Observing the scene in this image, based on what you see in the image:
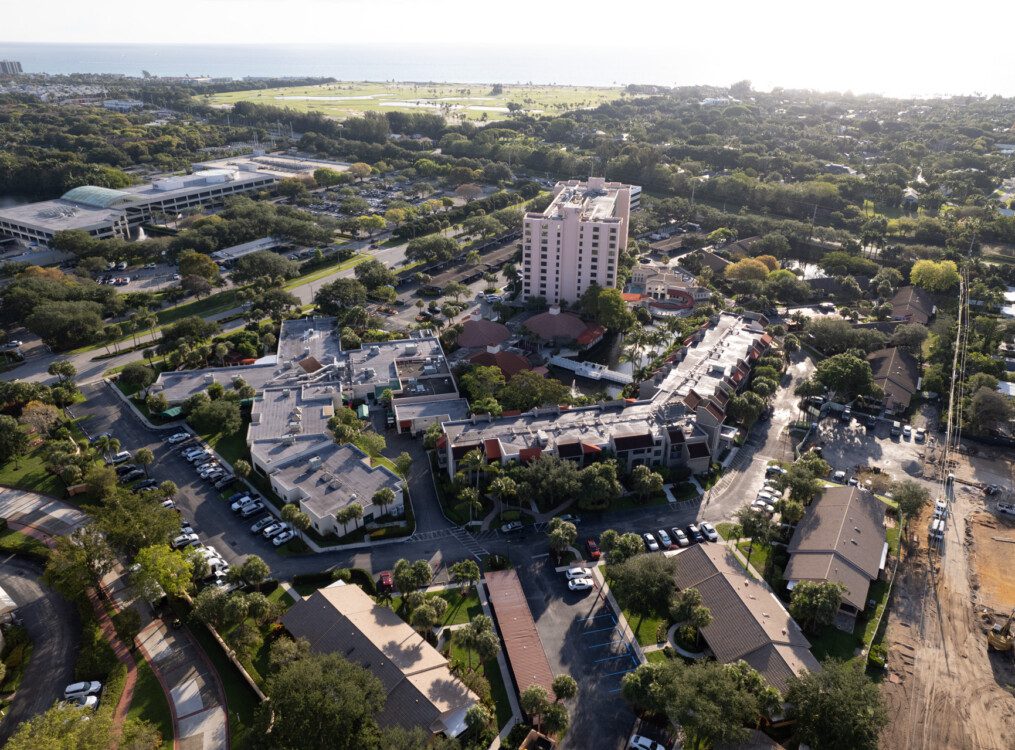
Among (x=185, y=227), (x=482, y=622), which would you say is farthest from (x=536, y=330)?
(x=185, y=227)

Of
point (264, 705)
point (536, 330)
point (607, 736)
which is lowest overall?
point (607, 736)

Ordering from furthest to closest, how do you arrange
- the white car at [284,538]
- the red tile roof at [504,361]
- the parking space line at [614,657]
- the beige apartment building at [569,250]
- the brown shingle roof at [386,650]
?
the beige apartment building at [569,250] → the red tile roof at [504,361] → the white car at [284,538] → the parking space line at [614,657] → the brown shingle roof at [386,650]

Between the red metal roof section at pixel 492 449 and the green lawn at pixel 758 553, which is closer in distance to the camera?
the green lawn at pixel 758 553

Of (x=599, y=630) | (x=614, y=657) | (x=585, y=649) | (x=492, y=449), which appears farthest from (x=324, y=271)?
(x=614, y=657)

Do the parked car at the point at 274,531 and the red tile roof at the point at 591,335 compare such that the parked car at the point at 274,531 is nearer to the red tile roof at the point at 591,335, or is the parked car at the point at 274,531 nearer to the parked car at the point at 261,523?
the parked car at the point at 261,523

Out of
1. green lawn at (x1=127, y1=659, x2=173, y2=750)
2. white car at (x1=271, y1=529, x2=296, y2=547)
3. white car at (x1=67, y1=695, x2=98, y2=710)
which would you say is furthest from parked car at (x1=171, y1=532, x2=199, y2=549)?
white car at (x1=67, y1=695, x2=98, y2=710)

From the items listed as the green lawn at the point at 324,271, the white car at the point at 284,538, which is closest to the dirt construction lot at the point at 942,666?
the white car at the point at 284,538

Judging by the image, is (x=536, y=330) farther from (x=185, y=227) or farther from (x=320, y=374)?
(x=185, y=227)
